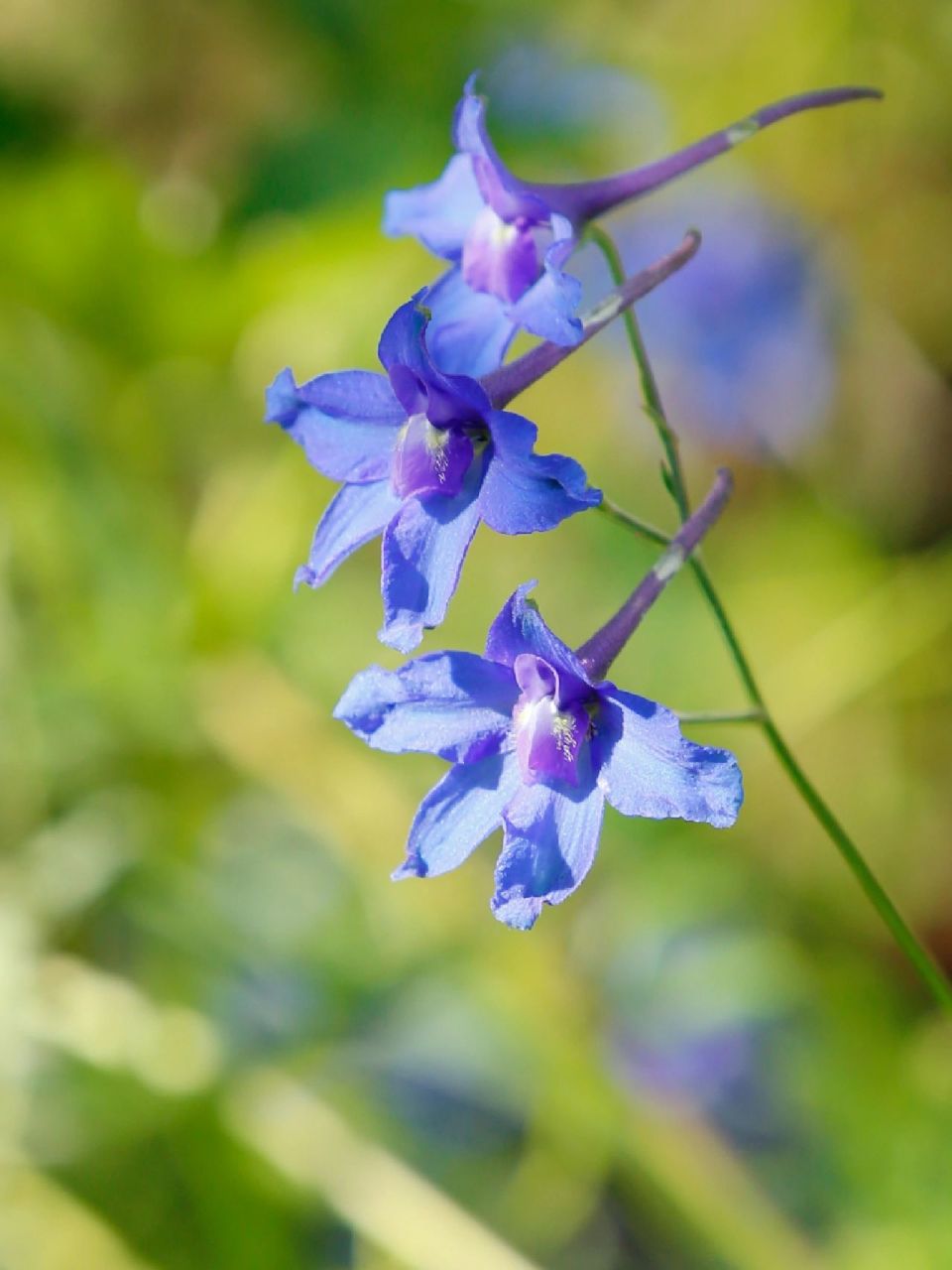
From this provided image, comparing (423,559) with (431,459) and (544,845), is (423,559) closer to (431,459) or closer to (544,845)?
(431,459)

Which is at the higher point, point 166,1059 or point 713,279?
point 713,279

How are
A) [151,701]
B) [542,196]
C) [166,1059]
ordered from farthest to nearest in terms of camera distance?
1. [151,701]
2. [166,1059]
3. [542,196]

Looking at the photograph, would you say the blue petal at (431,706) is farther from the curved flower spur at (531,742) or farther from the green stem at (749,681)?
the green stem at (749,681)

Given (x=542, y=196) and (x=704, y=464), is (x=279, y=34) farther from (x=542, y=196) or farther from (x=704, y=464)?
(x=542, y=196)

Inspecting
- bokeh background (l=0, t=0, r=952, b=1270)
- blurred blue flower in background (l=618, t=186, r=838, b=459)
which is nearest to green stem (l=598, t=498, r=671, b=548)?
bokeh background (l=0, t=0, r=952, b=1270)

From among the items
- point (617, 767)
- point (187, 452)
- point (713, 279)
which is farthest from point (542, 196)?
point (713, 279)

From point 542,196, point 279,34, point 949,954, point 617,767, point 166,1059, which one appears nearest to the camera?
point 617,767
